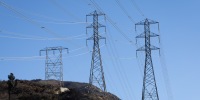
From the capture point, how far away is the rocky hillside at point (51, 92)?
201 feet

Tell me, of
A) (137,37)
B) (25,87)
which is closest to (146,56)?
(137,37)

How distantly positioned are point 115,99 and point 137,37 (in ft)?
Answer: 28.1

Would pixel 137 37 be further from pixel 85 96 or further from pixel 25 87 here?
pixel 25 87

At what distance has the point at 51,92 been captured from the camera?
63.5m

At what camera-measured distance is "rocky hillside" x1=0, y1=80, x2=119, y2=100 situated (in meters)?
61.1

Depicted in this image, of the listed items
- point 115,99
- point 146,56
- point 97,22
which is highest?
point 97,22

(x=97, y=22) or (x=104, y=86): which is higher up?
(x=97, y=22)

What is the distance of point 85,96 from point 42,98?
509 centimetres

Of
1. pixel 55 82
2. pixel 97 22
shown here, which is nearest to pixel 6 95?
pixel 55 82

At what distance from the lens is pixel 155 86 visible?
2301 inches

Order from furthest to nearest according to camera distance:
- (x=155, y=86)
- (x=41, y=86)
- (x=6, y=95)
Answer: (x=41, y=86)
(x=6, y=95)
(x=155, y=86)

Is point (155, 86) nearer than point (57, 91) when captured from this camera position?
Yes

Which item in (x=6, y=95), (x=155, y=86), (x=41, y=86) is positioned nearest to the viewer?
(x=155, y=86)

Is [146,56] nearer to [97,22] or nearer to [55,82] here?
[97,22]
